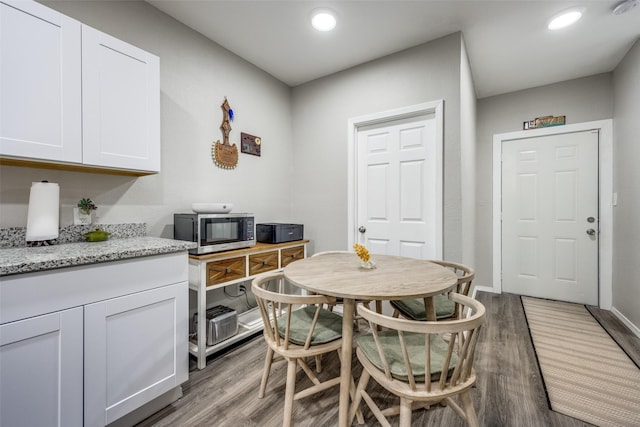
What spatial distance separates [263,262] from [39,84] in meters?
1.76

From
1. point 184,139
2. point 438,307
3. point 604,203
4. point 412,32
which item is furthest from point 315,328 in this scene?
point 604,203

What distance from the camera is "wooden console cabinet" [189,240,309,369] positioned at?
1927 mm

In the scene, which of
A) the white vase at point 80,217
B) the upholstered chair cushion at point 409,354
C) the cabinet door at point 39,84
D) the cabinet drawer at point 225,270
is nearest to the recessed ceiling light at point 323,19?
the cabinet door at point 39,84

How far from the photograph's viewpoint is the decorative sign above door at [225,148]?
2506mm

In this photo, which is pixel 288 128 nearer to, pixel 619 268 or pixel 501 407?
pixel 501 407

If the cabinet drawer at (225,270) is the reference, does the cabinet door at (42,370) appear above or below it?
below

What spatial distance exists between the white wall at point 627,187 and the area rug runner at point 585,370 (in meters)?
0.41

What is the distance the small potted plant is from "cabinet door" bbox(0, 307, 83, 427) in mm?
755

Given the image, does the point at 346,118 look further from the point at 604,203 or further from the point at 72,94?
the point at 604,203

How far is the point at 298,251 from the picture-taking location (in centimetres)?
283

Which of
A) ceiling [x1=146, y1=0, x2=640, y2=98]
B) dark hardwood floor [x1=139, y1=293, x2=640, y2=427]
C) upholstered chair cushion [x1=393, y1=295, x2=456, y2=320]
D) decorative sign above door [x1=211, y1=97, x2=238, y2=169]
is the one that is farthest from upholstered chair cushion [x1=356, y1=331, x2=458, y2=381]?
ceiling [x1=146, y1=0, x2=640, y2=98]

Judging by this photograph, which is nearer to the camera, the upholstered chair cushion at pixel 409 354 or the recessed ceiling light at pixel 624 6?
the upholstered chair cushion at pixel 409 354

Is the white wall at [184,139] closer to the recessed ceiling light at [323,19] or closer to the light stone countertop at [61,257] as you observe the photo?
the light stone countertop at [61,257]

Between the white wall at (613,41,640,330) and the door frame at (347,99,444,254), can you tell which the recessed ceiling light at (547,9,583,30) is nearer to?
the white wall at (613,41,640,330)
